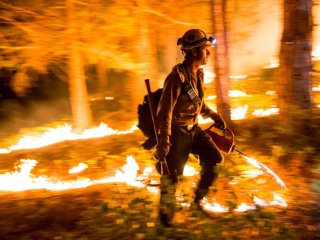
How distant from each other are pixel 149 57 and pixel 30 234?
640cm

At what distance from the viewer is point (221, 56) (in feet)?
24.8

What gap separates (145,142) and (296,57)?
3.61 m

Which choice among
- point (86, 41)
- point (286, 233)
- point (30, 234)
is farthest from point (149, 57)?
point (286, 233)

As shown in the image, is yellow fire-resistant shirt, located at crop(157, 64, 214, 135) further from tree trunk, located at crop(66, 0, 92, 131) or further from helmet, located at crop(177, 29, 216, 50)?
tree trunk, located at crop(66, 0, 92, 131)

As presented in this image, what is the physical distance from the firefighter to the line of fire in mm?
132

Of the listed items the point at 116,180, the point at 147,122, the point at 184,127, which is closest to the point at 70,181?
the point at 116,180

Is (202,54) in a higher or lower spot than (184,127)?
higher

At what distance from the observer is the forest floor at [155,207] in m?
4.46

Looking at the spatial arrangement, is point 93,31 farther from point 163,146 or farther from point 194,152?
point 163,146

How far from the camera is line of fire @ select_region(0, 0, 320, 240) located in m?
4.77

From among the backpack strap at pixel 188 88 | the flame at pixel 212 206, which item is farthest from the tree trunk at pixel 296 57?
the backpack strap at pixel 188 88

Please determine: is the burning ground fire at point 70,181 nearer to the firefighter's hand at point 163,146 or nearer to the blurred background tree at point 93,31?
the firefighter's hand at point 163,146

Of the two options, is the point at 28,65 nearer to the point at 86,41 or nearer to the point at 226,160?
the point at 86,41

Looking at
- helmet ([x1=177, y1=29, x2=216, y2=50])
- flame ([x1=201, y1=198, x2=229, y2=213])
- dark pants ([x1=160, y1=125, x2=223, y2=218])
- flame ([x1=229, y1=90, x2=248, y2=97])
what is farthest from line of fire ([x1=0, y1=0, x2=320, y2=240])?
helmet ([x1=177, y1=29, x2=216, y2=50])
